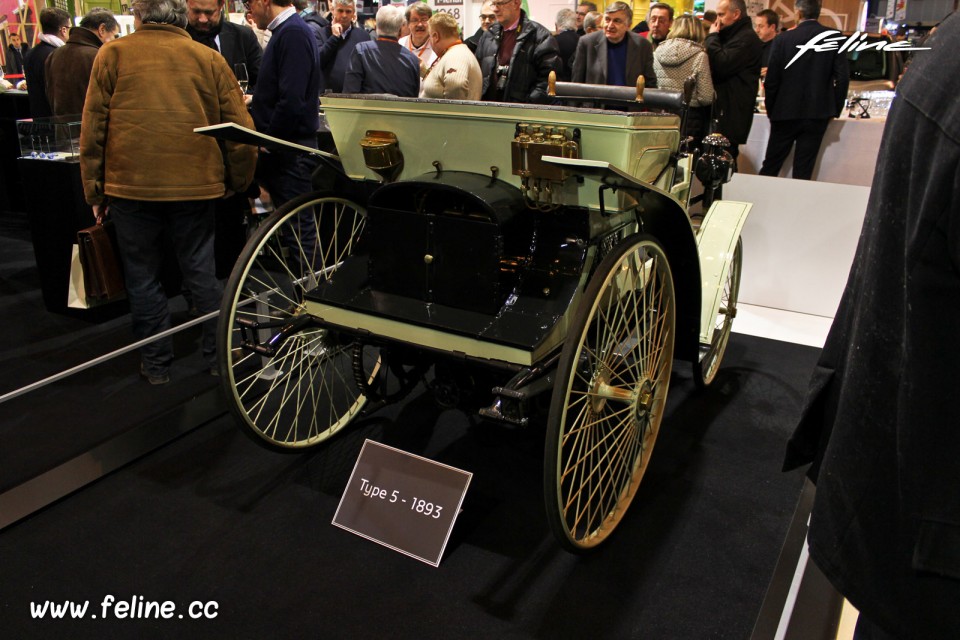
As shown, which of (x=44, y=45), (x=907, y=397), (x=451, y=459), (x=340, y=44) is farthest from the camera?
(x=340, y=44)

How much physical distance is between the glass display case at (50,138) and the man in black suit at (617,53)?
336 cm

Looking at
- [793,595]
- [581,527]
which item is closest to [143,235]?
[581,527]

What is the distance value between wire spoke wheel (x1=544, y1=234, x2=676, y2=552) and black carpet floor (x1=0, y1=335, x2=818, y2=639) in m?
0.17

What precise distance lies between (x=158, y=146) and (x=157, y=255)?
54cm

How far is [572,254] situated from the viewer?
7.13 ft

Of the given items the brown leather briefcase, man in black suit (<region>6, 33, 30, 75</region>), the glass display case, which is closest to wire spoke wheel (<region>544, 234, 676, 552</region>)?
the brown leather briefcase

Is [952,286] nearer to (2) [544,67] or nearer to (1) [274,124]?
(1) [274,124]

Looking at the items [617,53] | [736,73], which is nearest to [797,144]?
[736,73]

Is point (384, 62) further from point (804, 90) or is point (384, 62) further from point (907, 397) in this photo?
point (907, 397)

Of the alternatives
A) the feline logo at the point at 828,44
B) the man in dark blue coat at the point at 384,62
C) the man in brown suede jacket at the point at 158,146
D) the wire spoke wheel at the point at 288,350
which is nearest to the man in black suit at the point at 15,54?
the man in dark blue coat at the point at 384,62

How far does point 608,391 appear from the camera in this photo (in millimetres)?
2115

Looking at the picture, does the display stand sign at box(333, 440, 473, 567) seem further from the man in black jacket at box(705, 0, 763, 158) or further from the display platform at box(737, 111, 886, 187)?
the display platform at box(737, 111, 886, 187)

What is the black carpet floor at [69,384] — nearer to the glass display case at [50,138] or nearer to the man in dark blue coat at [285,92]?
the glass display case at [50,138]

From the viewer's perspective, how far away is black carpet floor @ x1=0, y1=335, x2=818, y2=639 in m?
1.99
